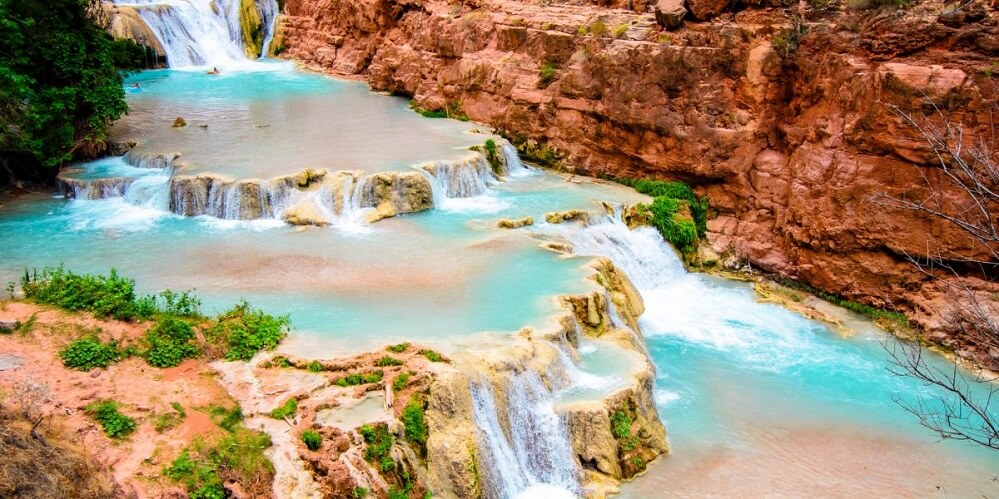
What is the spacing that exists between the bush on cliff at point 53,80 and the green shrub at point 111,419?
9149 millimetres

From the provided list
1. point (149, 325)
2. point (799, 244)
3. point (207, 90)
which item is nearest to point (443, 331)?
point (149, 325)

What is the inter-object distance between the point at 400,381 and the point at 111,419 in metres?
3.24

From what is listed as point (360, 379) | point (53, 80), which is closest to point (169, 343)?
point (360, 379)

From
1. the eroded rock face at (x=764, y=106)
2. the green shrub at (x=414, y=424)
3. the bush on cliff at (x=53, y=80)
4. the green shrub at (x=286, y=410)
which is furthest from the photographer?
the bush on cliff at (x=53, y=80)

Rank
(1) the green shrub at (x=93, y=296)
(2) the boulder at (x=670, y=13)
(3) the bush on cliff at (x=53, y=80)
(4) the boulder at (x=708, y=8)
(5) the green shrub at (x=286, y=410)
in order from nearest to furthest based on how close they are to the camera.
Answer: (5) the green shrub at (x=286, y=410) → (1) the green shrub at (x=93, y=296) → (3) the bush on cliff at (x=53, y=80) → (4) the boulder at (x=708, y=8) → (2) the boulder at (x=670, y=13)

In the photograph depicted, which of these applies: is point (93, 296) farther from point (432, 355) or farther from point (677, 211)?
point (677, 211)

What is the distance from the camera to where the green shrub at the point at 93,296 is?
11.3 m

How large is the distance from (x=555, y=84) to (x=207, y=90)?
1338cm

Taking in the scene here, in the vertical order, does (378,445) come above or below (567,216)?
below

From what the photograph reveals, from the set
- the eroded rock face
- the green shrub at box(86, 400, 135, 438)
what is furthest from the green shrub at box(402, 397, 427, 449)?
the eroded rock face

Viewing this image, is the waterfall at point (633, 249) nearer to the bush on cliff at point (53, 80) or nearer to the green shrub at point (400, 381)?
the green shrub at point (400, 381)

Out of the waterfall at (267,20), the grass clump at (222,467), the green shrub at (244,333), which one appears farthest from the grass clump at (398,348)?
the waterfall at (267,20)

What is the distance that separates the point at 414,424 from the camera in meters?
9.45

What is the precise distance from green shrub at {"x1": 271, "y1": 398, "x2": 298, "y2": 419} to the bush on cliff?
33.2 feet
